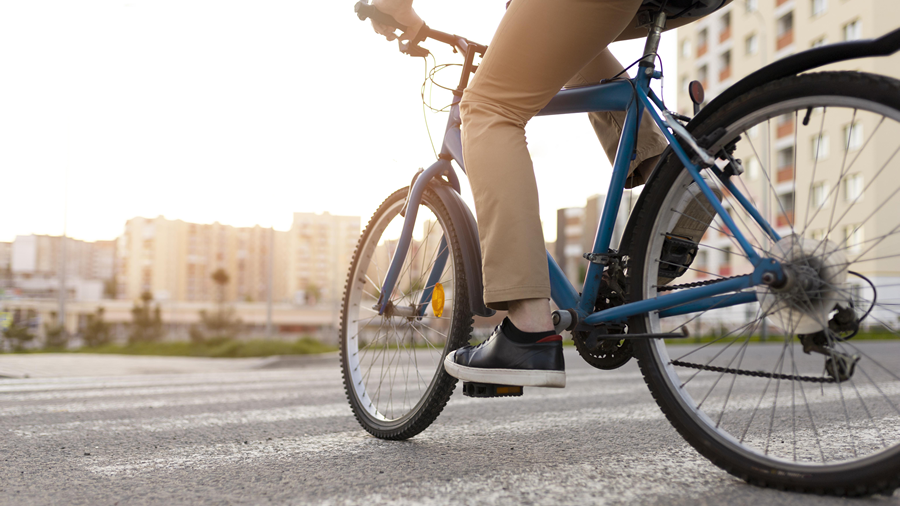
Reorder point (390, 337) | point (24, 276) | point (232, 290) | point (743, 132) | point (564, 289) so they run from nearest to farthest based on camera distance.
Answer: point (743, 132) → point (564, 289) → point (390, 337) → point (24, 276) → point (232, 290)

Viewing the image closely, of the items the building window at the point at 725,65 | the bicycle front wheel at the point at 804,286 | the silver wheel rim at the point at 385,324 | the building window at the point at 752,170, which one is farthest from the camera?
the building window at the point at 725,65

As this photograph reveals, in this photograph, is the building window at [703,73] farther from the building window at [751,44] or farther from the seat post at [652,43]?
the seat post at [652,43]

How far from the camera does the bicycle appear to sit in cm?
120

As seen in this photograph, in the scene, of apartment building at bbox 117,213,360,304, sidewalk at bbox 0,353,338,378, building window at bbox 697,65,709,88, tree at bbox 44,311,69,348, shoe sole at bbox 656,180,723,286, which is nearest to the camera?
shoe sole at bbox 656,180,723,286

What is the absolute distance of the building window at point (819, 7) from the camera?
31.8 m

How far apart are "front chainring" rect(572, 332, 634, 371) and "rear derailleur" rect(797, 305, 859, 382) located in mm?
499

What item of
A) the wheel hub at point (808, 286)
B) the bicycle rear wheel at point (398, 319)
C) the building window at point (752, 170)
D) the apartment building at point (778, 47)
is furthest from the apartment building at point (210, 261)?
the wheel hub at point (808, 286)

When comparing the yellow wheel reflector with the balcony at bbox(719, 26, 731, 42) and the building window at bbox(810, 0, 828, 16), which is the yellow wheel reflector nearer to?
the building window at bbox(810, 0, 828, 16)

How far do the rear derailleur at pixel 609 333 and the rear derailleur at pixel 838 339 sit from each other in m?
0.49

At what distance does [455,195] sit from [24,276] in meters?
80.9

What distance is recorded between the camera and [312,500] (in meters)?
1.30

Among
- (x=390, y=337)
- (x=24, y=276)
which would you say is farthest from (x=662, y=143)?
(x=24, y=276)

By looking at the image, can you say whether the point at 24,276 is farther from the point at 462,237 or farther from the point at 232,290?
the point at 462,237

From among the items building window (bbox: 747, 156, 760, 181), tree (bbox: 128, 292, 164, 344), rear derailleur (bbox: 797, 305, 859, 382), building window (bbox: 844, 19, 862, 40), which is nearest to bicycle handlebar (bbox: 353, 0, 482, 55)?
rear derailleur (bbox: 797, 305, 859, 382)
